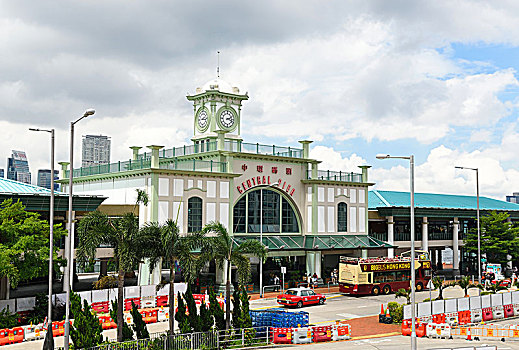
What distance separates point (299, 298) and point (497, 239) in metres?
34.1

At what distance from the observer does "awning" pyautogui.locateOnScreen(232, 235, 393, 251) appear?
5397 centimetres

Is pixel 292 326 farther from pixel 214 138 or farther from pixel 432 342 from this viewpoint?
pixel 214 138

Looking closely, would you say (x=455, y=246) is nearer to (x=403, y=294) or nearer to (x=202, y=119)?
(x=202, y=119)

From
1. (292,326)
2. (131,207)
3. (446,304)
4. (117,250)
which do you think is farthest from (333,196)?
(117,250)

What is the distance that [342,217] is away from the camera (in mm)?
60188

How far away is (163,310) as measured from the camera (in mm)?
38188

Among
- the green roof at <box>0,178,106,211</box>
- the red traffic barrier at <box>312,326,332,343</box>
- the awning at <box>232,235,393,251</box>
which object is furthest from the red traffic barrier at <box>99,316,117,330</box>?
the awning at <box>232,235,393,251</box>

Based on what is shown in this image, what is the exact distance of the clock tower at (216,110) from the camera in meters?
59.8

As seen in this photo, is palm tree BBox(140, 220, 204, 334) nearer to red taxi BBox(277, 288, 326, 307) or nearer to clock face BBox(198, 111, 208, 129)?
red taxi BBox(277, 288, 326, 307)

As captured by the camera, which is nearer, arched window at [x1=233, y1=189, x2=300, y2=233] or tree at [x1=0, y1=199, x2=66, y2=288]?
tree at [x1=0, y1=199, x2=66, y2=288]

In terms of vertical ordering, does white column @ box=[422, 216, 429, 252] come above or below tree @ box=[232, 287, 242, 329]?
above

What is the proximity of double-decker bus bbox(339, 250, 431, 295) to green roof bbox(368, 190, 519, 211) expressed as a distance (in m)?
15.3

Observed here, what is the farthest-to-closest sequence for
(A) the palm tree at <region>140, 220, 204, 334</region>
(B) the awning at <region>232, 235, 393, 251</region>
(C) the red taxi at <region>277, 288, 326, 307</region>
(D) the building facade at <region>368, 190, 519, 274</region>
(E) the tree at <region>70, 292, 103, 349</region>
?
(D) the building facade at <region>368, 190, 519, 274</region> → (B) the awning at <region>232, 235, 393, 251</region> → (C) the red taxi at <region>277, 288, 326, 307</region> → (A) the palm tree at <region>140, 220, 204, 334</region> → (E) the tree at <region>70, 292, 103, 349</region>

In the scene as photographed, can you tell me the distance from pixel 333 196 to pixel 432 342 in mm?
28490
